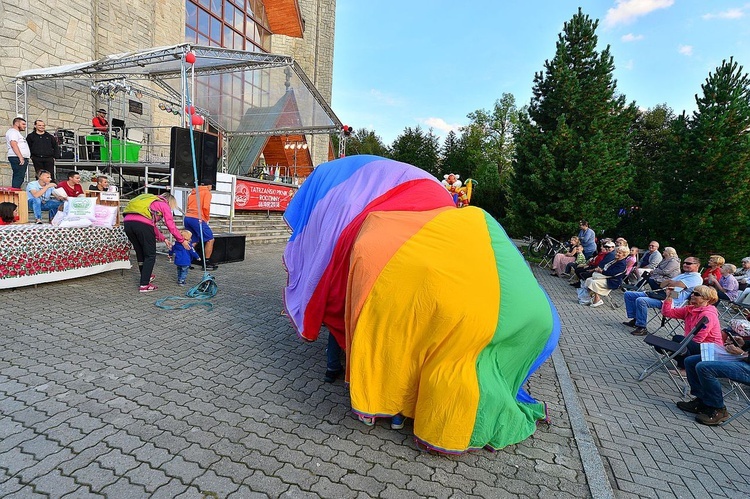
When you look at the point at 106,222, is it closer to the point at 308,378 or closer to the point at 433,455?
the point at 308,378

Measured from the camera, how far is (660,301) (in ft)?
20.0

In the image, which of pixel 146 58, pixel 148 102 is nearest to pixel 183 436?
pixel 146 58

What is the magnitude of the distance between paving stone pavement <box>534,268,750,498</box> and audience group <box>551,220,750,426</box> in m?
0.25

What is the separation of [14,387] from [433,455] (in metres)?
3.37

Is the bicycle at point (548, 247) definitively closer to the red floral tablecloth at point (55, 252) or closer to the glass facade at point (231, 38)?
the glass facade at point (231, 38)

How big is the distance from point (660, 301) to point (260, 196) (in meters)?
12.7

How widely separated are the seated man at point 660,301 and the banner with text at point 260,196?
11321 millimetres

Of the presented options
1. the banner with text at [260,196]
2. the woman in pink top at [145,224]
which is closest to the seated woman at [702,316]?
the woman in pink top at [145,224]

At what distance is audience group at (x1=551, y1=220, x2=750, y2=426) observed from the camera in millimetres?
3451

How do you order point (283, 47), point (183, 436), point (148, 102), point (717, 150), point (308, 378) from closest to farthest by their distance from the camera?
point (183, 436) < point (308, 378) < point (717, 150) < point (148, 102) < point (283, 47)

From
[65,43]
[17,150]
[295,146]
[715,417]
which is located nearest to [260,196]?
[17,150]

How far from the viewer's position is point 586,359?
4875mm

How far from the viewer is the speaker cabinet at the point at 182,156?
6.12m

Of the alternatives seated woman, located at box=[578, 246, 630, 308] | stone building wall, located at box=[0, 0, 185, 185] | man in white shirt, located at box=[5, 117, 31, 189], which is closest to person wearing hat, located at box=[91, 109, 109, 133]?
stone building wall, located at box=[0, 0, 185, 185]
